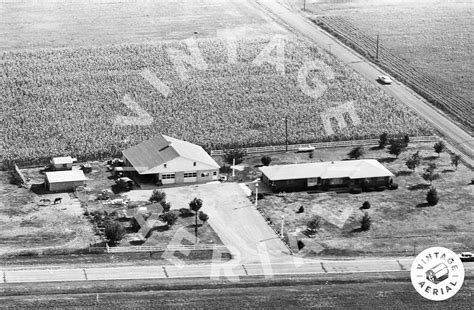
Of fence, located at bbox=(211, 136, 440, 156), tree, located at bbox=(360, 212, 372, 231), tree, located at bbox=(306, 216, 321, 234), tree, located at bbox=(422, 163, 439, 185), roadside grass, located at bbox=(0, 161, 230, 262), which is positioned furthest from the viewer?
fence, located at bbox=(211, 136, 440, 156)

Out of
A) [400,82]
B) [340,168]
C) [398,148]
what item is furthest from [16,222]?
[400,82]

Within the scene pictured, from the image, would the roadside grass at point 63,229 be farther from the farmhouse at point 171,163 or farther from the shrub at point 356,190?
the shrub at point 356,190

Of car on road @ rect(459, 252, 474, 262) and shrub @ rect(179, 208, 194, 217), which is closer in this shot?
car on road @ rect(459, 252, 474, 262)

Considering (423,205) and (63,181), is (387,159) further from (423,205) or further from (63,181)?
(63,181)

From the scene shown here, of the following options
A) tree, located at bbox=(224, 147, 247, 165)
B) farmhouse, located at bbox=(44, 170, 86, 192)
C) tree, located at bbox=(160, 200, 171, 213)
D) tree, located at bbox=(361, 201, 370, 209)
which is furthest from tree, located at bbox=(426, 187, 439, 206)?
farmhouse, located at bbox=(44, 170, 86, 192)

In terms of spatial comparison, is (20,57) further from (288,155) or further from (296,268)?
(296,268)

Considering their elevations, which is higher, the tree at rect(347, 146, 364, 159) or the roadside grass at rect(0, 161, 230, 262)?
the tree at rect(347, 146, 364, 159)

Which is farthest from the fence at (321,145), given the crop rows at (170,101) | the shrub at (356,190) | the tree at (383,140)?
the shrub at (356,190)

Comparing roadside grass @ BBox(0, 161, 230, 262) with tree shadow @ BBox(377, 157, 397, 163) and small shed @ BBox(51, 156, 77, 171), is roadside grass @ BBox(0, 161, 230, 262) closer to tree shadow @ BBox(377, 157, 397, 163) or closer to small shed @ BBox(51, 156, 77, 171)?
small shed @ BBox(51, 156, 77, 171)
